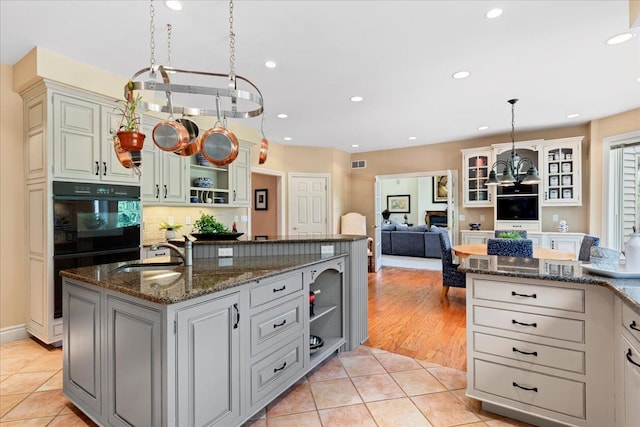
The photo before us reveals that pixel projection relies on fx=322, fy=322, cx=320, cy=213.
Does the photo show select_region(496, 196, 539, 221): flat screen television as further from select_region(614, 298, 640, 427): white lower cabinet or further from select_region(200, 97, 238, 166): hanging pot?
select_region(200, 97, 238, 166): hanging pot

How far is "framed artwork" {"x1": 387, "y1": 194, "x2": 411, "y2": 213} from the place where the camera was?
11827 millimetres

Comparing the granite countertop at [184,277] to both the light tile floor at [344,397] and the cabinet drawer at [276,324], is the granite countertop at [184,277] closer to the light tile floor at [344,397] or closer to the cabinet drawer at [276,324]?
the cabinet drawer at [276,324]

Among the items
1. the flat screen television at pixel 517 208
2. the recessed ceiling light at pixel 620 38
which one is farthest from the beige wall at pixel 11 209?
the flat screen television at pixel 517 208

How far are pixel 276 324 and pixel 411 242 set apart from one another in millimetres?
6671

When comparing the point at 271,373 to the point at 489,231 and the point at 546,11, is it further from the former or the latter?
the point at 489,231

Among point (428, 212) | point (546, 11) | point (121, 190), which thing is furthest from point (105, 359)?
point (428, 212)

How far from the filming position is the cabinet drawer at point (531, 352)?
1733 mm

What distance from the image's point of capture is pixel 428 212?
11422mm

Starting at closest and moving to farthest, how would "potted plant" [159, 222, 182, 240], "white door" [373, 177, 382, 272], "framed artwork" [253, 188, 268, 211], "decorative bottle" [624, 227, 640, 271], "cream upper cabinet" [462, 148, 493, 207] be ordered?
"decorative bottle" [624, 227, 640, 271] → "potted plant" [159, 222, 182, 240] → "cream upper cabinet" [462, 148, 493, 207] → "white door" [373, 177, 382, 272] → "framed artwork" [253, 188, 268, 211]

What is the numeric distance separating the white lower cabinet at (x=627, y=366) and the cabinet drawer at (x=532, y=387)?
17 centimetres

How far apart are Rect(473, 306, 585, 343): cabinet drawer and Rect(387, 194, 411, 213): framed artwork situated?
10088 mm

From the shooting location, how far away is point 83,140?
3.07m

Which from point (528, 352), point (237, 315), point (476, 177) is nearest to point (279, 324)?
point (237, 315)


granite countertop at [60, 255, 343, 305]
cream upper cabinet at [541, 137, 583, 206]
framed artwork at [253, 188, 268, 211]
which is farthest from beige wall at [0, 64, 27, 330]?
cream upper cabinet at [541, 137, 583, 206]
